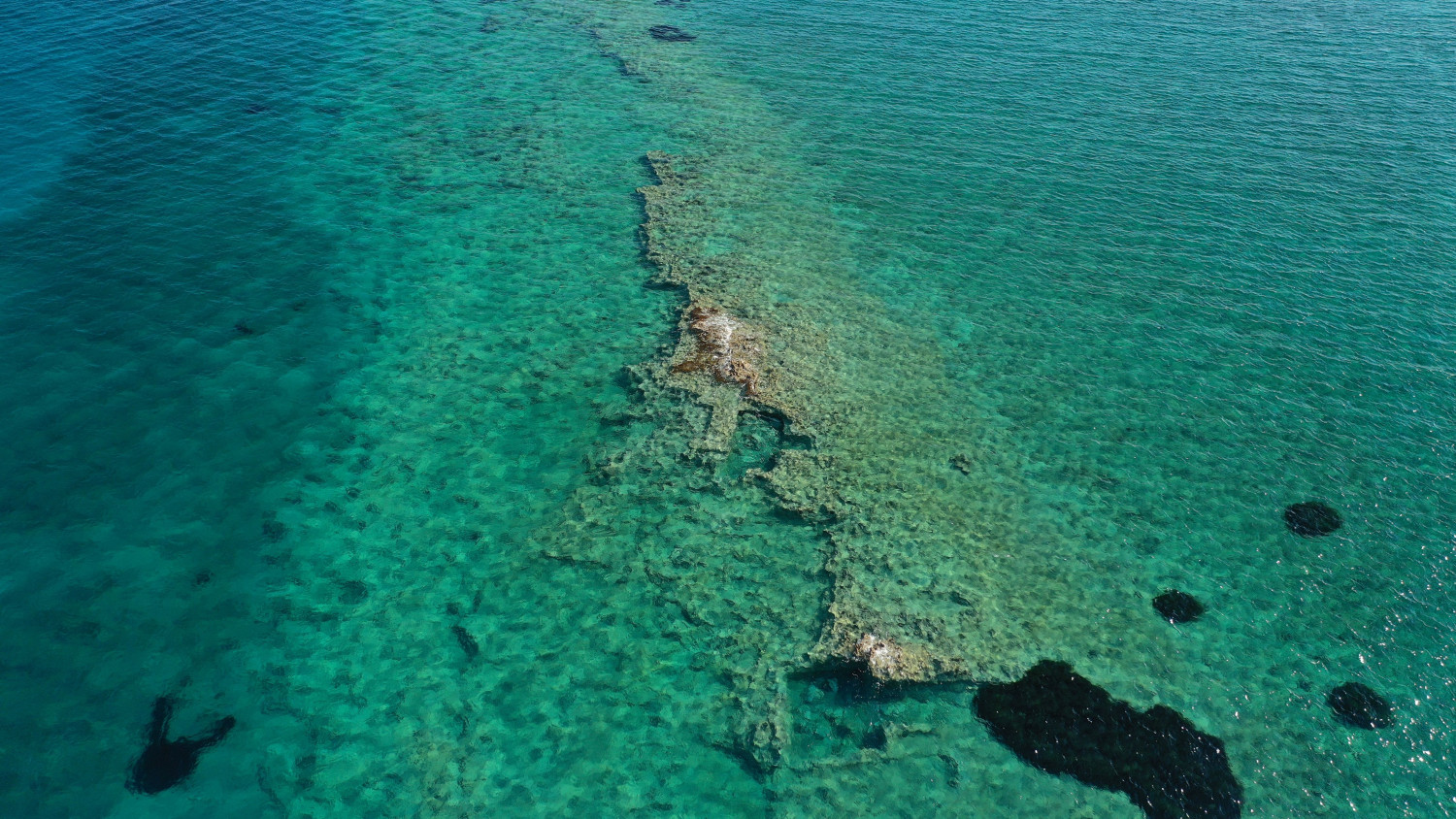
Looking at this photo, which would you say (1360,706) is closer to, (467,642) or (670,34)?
(467,642)

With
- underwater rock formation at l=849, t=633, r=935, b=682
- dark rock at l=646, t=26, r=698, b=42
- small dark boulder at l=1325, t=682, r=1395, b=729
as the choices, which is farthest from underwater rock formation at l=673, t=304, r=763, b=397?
dark rock at l=646, t=26, r=698, b=42

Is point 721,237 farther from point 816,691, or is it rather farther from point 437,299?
point 816,691

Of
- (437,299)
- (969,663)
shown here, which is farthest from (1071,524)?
(437,299)

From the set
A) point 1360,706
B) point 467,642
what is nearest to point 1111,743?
point 1360,706

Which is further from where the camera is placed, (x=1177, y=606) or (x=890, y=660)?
(x=1177, y=606)

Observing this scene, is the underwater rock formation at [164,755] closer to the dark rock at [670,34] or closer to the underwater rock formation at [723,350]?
the underwater rock formation at [723,350]
